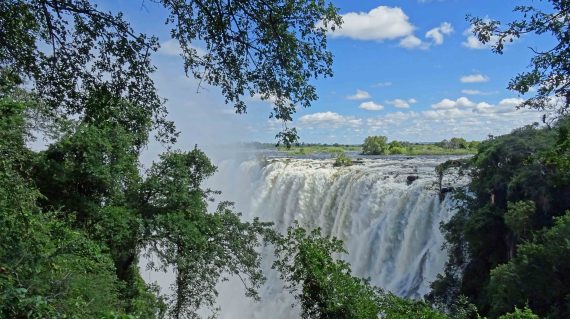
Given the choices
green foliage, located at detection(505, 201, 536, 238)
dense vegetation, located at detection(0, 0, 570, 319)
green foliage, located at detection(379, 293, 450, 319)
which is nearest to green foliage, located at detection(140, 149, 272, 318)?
dense vegetation, located at detection(0, 0, 570, 319)

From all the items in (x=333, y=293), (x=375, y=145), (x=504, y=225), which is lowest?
(x=333, y=293)

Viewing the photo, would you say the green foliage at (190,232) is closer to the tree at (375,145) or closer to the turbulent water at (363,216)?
the turbulent water at (363,216)

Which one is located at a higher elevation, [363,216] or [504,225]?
[504,225]

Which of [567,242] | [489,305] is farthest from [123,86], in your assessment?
[489,305]

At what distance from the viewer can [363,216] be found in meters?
23.2

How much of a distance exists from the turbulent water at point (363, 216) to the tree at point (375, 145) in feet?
81.9

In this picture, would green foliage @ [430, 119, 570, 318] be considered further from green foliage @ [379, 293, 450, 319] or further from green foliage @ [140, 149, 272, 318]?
green foliage @ [140, 149, 272, 318]

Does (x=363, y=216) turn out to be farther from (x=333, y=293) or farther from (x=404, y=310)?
(x=404, y=310)

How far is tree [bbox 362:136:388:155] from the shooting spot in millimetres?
→ 57375

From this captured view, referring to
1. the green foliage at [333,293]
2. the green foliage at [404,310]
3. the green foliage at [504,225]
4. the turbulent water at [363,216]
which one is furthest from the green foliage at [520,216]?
the green foliage at [404,310]

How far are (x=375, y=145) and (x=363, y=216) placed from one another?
1413 inches

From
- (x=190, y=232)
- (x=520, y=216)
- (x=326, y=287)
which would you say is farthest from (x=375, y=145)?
(x=190, y=232)

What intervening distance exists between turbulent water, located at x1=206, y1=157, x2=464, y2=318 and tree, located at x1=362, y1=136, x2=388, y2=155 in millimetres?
24972

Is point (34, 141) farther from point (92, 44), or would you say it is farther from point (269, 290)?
point (269, 290)
